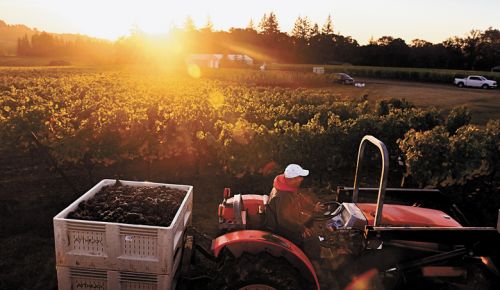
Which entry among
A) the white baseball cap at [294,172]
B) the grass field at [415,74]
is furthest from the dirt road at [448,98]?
the white baseball cap at [294,172]

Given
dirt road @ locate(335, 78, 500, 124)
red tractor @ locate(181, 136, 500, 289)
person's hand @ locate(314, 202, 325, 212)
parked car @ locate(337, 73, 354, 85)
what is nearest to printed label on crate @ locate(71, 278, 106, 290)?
red tractor @ locate(181, 136, 500, 289)

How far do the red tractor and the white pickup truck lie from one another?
45.6m

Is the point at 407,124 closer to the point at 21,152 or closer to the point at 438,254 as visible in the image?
the point at 438,254

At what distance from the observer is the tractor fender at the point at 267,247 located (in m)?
3.93

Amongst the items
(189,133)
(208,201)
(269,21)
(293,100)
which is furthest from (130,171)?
(269,21)

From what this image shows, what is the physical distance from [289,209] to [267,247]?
1.48ft

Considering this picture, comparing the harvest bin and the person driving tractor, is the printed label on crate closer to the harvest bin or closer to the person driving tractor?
the harvest bin

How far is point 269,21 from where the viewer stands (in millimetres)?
108312

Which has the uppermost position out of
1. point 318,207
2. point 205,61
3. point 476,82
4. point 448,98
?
point 205,61

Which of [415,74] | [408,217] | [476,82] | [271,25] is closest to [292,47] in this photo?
[271,25]

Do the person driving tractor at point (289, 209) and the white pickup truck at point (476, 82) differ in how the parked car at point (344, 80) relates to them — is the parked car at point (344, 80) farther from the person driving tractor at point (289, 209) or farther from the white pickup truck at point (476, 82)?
the person driving tractor at point (289, 209)

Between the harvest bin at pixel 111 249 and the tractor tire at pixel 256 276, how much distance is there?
0.61 metres

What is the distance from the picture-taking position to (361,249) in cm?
429

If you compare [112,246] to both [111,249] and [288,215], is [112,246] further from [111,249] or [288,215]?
[288,215]
